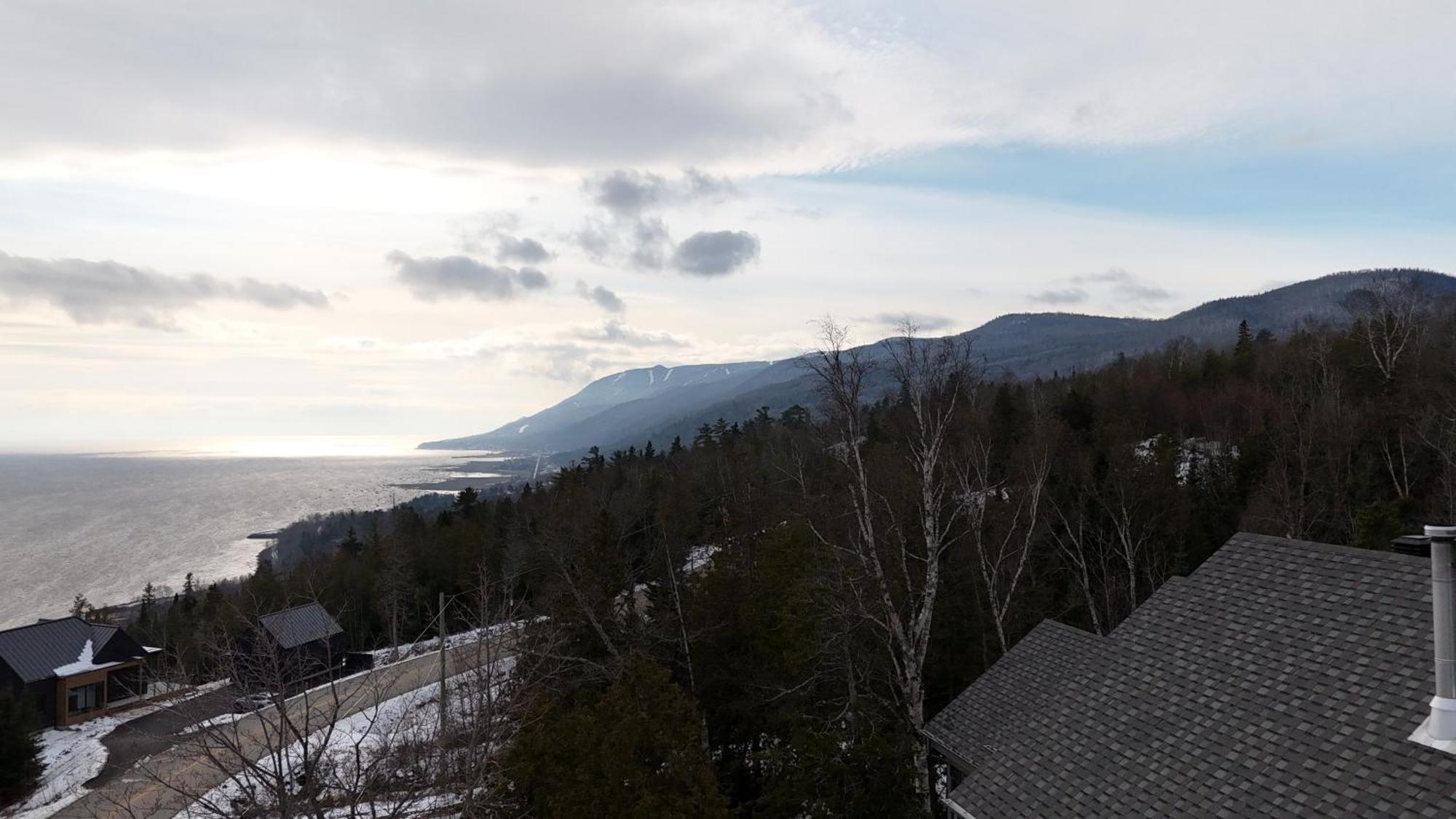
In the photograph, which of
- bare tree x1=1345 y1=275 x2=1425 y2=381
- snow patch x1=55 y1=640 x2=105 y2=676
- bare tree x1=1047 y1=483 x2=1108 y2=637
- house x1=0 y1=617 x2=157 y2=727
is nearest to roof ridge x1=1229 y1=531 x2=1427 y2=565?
bare tree x1=1047 y1=483 x2=1108 y2=637

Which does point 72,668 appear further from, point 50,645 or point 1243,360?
point 1243,360

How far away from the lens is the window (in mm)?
37906

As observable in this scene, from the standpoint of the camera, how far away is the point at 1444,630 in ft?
22.4

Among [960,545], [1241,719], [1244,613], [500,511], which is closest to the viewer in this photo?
[1241,719]

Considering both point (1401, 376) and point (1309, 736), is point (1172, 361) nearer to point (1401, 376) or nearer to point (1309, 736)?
point (1401, 376)

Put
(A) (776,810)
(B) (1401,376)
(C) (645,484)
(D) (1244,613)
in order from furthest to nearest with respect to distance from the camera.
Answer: (C) (645,484), (B) (1401,376), (A) (776,810), (D) (1244,613)

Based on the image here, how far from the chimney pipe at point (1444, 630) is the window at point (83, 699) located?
52.1 m

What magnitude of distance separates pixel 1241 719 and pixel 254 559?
12535cm

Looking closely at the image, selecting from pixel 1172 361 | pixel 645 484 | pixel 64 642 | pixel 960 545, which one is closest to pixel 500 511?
pixel 645 484

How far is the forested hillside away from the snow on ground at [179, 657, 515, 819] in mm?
1656

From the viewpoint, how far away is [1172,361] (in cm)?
7738

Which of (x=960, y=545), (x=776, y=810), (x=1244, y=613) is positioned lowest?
(x=776, y=810)

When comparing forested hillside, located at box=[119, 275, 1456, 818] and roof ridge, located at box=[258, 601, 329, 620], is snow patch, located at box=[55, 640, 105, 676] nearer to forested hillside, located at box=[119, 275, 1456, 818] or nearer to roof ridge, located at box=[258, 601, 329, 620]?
forested hillside, located at box=[119, 275, 1456, 818]

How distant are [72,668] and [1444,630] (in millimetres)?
52034
